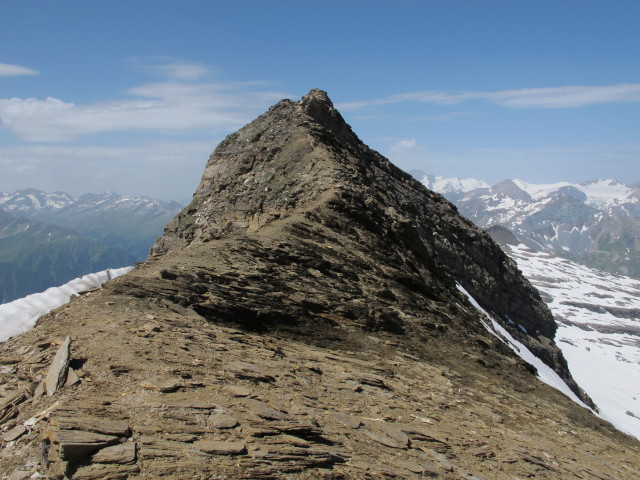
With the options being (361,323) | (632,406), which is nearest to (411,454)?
(361,323)

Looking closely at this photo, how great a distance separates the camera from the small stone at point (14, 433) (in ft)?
23.7

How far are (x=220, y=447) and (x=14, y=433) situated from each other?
319 centimetres

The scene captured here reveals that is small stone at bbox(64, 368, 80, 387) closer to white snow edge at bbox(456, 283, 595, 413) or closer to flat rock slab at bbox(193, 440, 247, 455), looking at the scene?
flat rock slab at bbox(193, 440, 247, 455)

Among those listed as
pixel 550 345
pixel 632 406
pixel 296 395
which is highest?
pixel 296 395

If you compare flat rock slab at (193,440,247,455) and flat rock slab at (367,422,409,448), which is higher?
flat rock slab at (193,440,247,455)

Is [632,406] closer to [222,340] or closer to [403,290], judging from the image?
[403,290]

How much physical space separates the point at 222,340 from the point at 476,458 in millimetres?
6985

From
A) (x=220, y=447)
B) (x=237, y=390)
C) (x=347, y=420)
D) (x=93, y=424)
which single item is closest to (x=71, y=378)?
(x=93, y=424)

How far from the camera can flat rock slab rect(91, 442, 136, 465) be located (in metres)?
6.77

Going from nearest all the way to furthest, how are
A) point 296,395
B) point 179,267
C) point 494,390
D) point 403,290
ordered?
point 296,395 < point 179,267 < point 494,390 < point 403,290

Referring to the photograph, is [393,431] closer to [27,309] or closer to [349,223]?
[27,309]

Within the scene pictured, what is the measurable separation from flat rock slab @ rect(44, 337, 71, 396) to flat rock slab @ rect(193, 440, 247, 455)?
9.96ft

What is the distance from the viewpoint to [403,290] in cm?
2420

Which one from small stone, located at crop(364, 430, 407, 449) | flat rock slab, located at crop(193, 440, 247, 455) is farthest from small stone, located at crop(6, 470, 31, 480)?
small stone, located at crop(364, 430, 407, 449)
